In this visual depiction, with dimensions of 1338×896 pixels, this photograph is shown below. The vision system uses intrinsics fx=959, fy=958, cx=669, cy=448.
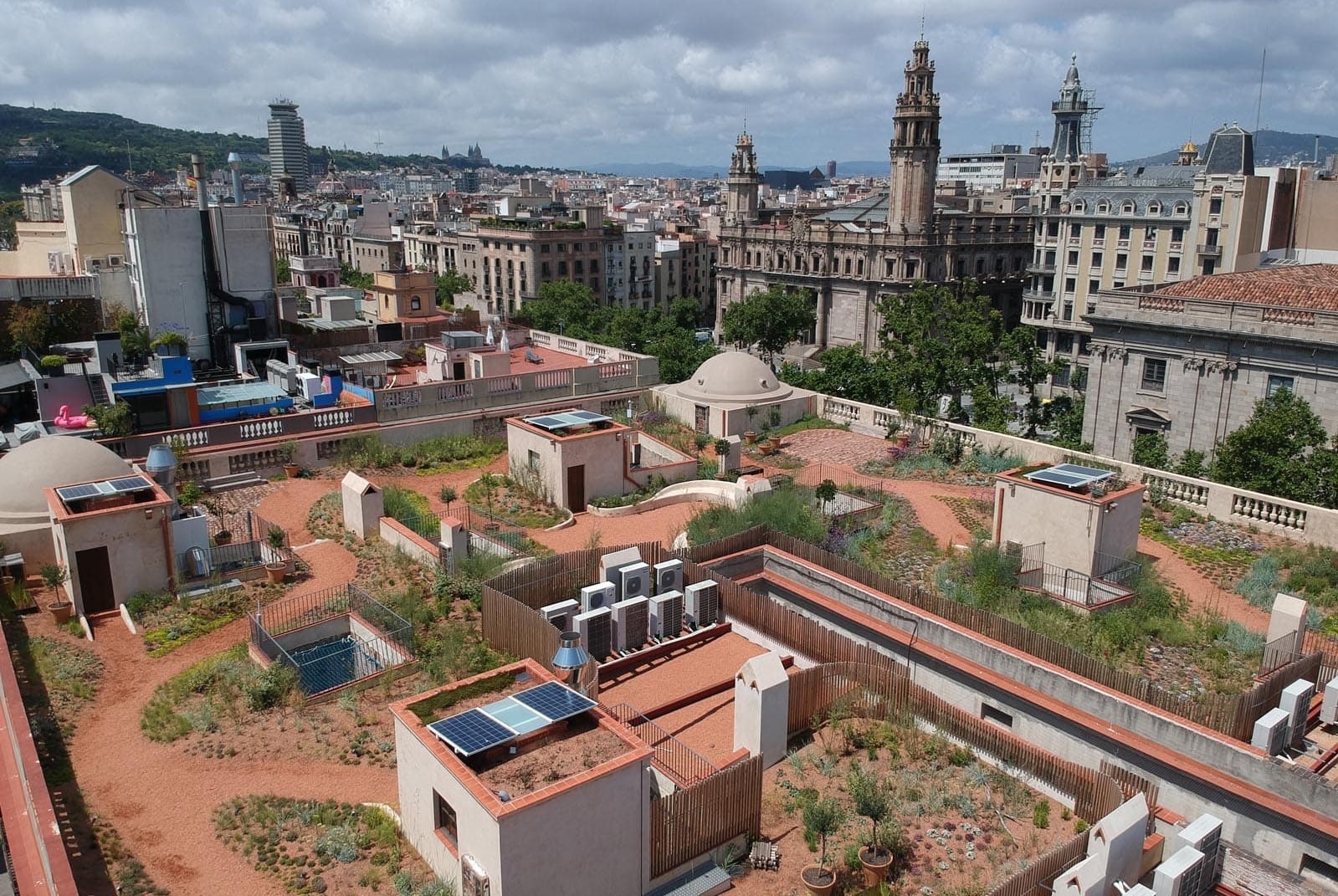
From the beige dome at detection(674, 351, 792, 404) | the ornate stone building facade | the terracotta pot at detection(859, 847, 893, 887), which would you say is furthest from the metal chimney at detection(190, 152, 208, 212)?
the ornate stone building facade

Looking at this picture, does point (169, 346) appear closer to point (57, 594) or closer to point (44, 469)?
point (44, 469)

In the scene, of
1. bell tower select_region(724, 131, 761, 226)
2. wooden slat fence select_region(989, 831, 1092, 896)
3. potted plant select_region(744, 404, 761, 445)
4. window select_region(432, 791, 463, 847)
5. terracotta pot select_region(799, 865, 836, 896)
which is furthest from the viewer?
bell tower select_region(724, 131, 761, 226)

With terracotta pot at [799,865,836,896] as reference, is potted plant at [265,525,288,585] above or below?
above

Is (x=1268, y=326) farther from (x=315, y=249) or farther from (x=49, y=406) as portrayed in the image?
(x=315, y=249)

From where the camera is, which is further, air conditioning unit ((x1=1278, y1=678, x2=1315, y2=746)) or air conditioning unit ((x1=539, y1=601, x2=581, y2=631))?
air conditioning unit ((x1=539, y1=601, x2=581, y2=631))

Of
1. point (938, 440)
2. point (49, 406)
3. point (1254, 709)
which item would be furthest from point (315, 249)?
point (1254, 709)

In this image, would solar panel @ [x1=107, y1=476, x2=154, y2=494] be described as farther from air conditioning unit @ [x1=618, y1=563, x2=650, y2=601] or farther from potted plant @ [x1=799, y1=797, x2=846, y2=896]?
potted plant @ [x1=799, y1=797, x2=846, y2=896]
